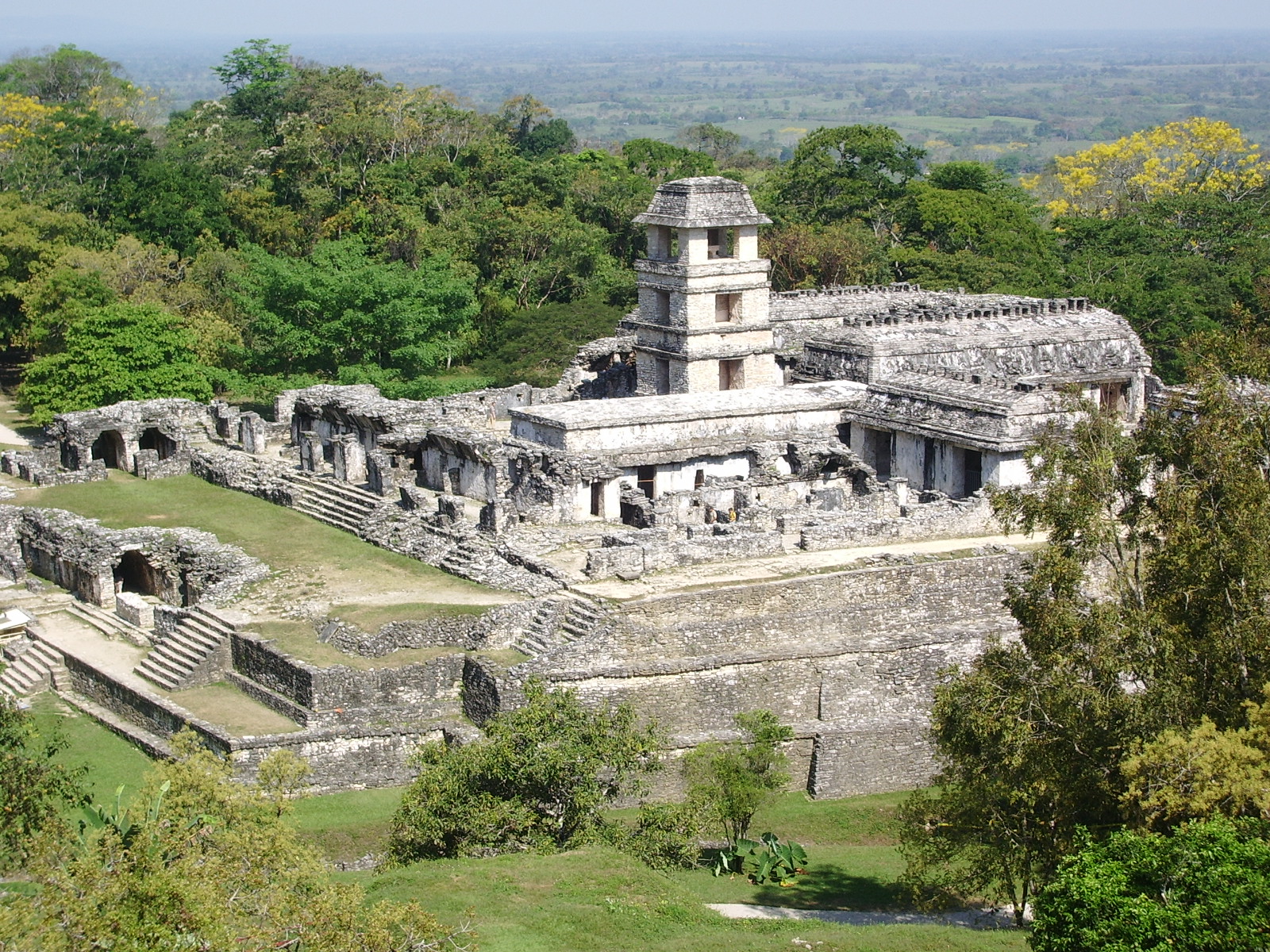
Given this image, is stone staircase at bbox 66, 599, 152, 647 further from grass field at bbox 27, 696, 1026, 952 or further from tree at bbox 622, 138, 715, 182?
tree at bbox 622, 138, 715, 182

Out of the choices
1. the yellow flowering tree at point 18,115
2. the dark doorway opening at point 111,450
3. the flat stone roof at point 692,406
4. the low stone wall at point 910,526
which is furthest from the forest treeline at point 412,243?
the low stone wall at point 910,526

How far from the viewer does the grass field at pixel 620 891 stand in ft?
72.5

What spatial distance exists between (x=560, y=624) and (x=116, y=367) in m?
22.0

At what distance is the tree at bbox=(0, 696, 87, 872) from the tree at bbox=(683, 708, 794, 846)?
30.4ft

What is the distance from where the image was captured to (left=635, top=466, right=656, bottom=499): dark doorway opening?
3919cm

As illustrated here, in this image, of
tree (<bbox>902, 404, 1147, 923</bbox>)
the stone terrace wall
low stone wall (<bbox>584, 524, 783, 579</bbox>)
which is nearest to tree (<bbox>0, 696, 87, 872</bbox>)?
the stone terrace wall

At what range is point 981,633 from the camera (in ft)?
109

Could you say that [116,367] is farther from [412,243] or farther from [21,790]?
[21,790]

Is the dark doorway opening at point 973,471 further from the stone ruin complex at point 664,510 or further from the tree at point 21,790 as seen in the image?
the tree at point 21,790

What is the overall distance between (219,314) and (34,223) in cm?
801

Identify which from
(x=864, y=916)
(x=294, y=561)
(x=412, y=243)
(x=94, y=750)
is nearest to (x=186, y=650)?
(x=94, y=750)

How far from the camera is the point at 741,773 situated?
27781 millimetres

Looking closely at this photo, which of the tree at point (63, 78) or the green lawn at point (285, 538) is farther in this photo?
the tree at point (63, 78)

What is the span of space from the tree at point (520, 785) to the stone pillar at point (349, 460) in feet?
51.9
